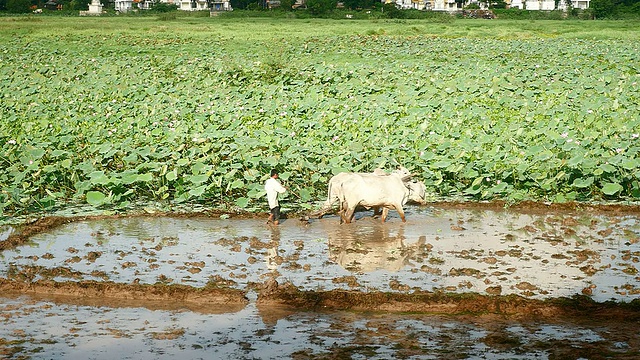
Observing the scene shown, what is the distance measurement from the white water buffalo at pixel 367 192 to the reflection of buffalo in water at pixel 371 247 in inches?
9.8

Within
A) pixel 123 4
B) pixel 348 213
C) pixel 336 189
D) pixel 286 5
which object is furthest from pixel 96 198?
pixel 123 4

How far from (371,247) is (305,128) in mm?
6164

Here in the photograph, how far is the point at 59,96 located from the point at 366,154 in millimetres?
9410

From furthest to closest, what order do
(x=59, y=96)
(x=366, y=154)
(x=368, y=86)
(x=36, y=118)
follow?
1. (x=368, y=86)
2. (x=59, y=96)
3. (x=36, y=118)
4. (x=366, y=154)

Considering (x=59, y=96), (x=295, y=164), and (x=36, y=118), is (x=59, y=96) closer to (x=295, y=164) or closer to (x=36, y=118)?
(x=36, y=118)

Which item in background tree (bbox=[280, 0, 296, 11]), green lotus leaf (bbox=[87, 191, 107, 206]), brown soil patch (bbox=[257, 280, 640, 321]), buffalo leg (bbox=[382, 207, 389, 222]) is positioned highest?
background tree (bbox=[280, 0, 296, 11])

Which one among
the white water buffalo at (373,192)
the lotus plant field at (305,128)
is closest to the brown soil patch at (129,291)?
the white water buffalo at (373,192)

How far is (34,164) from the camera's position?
12.0 metres

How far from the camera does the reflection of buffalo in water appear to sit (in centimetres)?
862

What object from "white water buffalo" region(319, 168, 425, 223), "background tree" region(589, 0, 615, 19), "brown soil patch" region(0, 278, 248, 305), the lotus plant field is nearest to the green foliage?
"background tree" region(589, 0, 615, 19)

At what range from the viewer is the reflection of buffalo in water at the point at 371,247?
862 centimetres

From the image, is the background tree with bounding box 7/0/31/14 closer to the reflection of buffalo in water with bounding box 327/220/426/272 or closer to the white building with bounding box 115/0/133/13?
the white building with bounding box 115/0/133/13

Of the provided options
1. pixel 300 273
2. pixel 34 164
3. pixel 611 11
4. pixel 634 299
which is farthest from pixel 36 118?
pixel 611 11

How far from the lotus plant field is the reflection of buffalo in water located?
1.39 m
